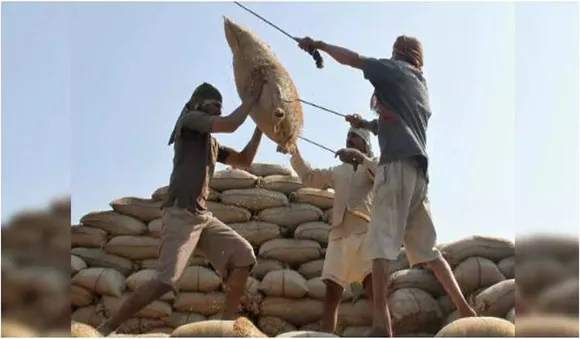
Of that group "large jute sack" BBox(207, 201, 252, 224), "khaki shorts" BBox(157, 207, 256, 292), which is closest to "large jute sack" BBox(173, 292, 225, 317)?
"large jute sack" BBox(207, 201, 252, 224)

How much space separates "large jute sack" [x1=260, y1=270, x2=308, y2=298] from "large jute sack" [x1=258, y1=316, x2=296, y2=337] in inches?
6.1

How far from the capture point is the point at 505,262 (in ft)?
17.5

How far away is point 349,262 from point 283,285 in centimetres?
77

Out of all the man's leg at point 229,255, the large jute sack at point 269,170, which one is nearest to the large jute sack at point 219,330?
the man's leg at point 229,255

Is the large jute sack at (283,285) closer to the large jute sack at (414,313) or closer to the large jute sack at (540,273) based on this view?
the large jute sack at (414,313)

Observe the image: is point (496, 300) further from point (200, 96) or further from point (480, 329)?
point (200, 96)

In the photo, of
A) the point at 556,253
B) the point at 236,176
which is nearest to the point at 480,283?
the point at 236,176

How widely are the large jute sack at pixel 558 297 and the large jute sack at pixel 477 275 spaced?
3.17 m

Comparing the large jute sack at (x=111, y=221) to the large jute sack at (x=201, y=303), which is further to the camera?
the large jute sack at (x=111, y=221)

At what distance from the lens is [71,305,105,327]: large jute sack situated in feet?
17.2

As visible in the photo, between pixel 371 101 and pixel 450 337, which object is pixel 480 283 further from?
pixel 450 337

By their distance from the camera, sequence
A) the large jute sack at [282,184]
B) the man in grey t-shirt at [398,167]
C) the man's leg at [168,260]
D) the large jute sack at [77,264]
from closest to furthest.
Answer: the man in grey t-shirt at [398,167] → the man's leg at [168,260] → the large jute sack at [77,264] → the large jute sack at [282,184]

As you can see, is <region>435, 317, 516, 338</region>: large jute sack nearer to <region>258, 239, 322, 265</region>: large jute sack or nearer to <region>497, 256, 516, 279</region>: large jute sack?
<region>497, 256, 516, 279</region>: large jute sack

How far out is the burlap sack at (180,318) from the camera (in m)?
5.27
